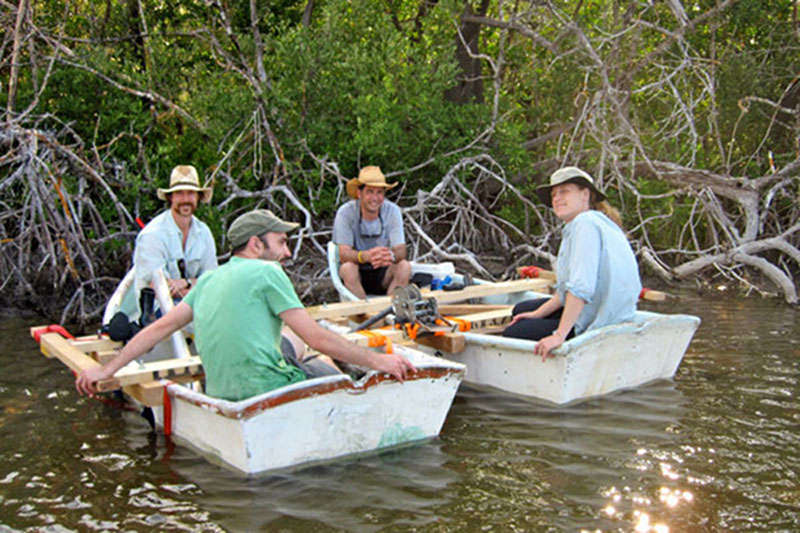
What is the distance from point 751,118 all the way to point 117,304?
340 inches

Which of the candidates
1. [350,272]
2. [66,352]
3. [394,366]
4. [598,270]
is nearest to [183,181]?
[66,352]

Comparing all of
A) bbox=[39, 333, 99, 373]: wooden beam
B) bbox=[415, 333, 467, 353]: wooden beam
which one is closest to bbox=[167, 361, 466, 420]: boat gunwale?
bbox=[39, 333, 99, 373]: wooden beam

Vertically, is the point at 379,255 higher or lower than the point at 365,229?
lower

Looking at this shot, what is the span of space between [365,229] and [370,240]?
115 millimetres

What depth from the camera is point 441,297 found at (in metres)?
6.70

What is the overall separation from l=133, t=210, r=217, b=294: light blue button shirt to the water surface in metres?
1.02

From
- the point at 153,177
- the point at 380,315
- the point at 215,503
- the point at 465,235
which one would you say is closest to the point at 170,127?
the point at 153,177

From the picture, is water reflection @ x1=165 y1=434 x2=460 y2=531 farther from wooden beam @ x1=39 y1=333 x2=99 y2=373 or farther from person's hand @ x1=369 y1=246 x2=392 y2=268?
person's hand @ x1=369 y1=246 x2=392 y2=268

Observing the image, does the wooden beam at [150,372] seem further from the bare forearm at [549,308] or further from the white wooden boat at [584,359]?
the bare forearm at [549,308]

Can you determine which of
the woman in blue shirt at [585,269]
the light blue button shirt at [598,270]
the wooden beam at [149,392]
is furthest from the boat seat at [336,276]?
the wooden beam at [149,392]

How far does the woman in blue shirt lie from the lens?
5004mm

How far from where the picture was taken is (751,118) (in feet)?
36.2

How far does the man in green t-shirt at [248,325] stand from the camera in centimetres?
400

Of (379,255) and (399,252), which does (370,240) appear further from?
(379,255)
